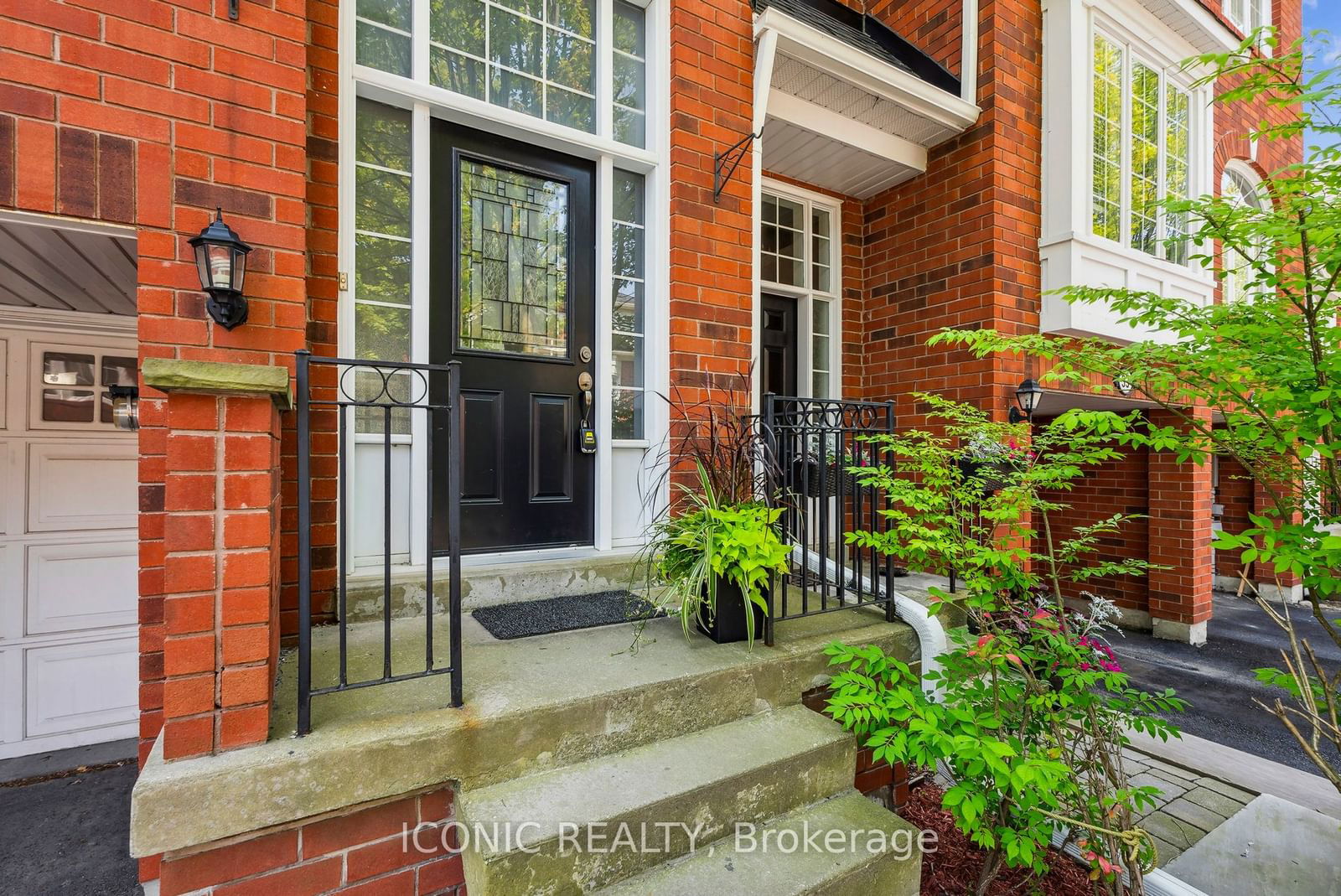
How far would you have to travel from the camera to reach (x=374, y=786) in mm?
1364

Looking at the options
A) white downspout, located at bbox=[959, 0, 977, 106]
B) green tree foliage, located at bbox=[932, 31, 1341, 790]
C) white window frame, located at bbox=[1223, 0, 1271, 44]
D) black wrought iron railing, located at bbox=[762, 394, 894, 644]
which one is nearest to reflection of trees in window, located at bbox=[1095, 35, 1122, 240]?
white downspout, located at bbox=[959, 0, 977, 106]

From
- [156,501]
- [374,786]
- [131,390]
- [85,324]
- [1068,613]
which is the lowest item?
[374,786]

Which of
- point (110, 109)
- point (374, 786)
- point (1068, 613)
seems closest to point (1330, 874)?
point (1068, 613)

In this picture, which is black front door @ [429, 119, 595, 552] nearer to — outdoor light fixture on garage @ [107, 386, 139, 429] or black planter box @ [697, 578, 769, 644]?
black planter box @ [697, 578, 769, 644]

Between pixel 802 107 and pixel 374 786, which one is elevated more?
pixel 802 107

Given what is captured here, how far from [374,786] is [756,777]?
974 millimetres

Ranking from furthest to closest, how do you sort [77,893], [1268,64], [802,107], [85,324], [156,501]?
[802,107]
[85,324]
[77,893]
[156,501]
[1268,64]

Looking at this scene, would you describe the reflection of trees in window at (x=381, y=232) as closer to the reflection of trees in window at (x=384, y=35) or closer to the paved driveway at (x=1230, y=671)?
the reflection of trees in window at (x=384, y=35)

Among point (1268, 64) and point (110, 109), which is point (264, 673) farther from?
point (1268, 64)

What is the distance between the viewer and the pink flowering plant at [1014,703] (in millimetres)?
1615

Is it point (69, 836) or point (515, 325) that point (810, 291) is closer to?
point (515, 325)

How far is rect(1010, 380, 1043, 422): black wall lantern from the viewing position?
3723 millimetres

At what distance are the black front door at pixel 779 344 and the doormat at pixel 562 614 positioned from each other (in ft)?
7.88

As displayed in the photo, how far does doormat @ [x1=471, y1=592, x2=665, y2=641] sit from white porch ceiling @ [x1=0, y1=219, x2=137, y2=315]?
1.65 m
